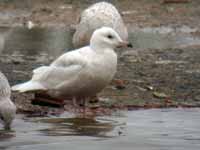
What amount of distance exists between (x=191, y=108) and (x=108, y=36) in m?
1.41

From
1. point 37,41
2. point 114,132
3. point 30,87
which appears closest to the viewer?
point 114,132

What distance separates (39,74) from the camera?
12062 mm

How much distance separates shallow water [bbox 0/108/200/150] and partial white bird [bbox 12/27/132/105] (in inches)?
20.6

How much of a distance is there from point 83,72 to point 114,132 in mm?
1667

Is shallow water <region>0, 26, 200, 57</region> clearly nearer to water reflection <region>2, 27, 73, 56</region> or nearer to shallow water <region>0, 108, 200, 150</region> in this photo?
water reflection <region>2, 27, 73, 56</region>

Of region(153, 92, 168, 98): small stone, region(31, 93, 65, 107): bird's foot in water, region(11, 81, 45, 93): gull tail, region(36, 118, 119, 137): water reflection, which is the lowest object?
region(153, 92, 168, 98): small stone

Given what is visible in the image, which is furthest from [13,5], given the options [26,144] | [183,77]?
[26,144]

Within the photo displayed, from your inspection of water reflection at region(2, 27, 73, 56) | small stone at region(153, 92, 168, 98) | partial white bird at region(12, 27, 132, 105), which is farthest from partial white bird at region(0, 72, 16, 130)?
water reflection at region(2, 27, 73, 56)

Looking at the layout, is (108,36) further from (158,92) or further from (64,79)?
(158,92)

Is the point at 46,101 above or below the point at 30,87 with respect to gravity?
below

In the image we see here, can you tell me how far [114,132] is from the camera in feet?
32.1

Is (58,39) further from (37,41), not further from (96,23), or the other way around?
(96,23)

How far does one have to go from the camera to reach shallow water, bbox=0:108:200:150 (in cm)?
894

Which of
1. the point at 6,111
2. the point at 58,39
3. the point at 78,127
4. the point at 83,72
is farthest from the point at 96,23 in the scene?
the point at 6,111
